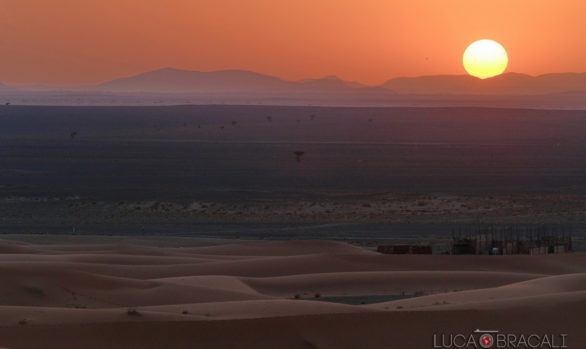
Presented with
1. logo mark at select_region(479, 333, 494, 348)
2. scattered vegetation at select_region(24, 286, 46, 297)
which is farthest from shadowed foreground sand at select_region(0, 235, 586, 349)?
logo mark at select_region(479, 333, 494, 348)

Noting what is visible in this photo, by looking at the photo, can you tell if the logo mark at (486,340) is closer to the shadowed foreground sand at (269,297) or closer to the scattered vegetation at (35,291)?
the shadowed foreground sand at (269,297)

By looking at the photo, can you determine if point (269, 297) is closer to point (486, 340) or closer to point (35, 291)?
point (35, 291)

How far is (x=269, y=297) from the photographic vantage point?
72.5ft

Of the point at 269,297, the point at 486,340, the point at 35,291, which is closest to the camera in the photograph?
the point at 486,340

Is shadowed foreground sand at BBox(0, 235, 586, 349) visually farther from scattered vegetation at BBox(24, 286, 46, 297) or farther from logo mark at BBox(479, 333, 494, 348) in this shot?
logo mark at BBox(479, 333, 494, 348)

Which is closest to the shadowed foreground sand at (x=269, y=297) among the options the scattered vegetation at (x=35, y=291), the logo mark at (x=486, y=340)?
the scattered vegetation at (x=35, y=291)

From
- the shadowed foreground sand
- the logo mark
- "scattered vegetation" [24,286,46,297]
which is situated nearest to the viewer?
the logo mark

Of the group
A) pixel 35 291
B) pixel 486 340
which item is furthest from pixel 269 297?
pixel 486 340

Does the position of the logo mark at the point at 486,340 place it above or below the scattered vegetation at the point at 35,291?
above

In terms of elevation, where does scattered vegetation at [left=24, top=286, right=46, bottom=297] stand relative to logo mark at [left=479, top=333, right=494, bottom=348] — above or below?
below

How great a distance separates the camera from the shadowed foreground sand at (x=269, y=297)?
14352 millimetres

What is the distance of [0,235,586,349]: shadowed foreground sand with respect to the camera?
14.4m

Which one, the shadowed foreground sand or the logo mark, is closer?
the logo mark

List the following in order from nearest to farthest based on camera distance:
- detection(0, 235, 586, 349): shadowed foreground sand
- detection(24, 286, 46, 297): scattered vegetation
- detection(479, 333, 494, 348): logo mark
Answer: detection(479, 333, 494, 348): logo mark < detection(0, 235, 586, 349): shadowed foreground sand < detection(24, 286, 46, 297): scattered vegetation
